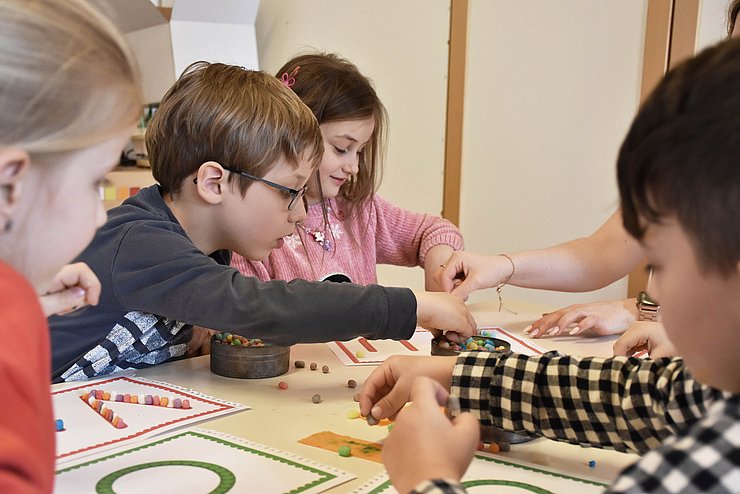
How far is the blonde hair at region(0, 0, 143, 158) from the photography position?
0.57 meters

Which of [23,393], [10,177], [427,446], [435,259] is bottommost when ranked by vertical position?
[435,259]

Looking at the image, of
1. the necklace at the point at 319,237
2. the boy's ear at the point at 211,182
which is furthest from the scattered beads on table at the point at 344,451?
the necklace at the point at 319,237

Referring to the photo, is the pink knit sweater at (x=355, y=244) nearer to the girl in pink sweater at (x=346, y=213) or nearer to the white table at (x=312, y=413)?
the girl in pink sweater at (x=346, y=213)

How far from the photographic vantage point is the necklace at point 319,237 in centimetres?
196

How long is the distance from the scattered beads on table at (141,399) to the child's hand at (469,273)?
0.73 m

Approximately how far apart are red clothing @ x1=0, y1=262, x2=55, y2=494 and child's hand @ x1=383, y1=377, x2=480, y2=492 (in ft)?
0.90

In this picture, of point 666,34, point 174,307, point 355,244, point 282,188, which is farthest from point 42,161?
point 666,34

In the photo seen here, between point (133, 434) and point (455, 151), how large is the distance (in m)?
2.46

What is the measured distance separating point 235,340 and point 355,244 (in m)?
0.90

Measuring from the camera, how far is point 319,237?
77.8 inches

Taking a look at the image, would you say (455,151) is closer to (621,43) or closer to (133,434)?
(621,43)

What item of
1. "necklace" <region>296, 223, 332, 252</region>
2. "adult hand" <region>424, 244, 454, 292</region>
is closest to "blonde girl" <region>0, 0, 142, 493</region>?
"necklace" <region>296, 223, 332, 252</region>

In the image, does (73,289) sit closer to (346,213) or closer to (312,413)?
(312,413)

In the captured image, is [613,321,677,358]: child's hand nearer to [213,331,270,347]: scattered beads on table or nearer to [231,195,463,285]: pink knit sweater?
[213,331,270,347]: scattered beads on table
